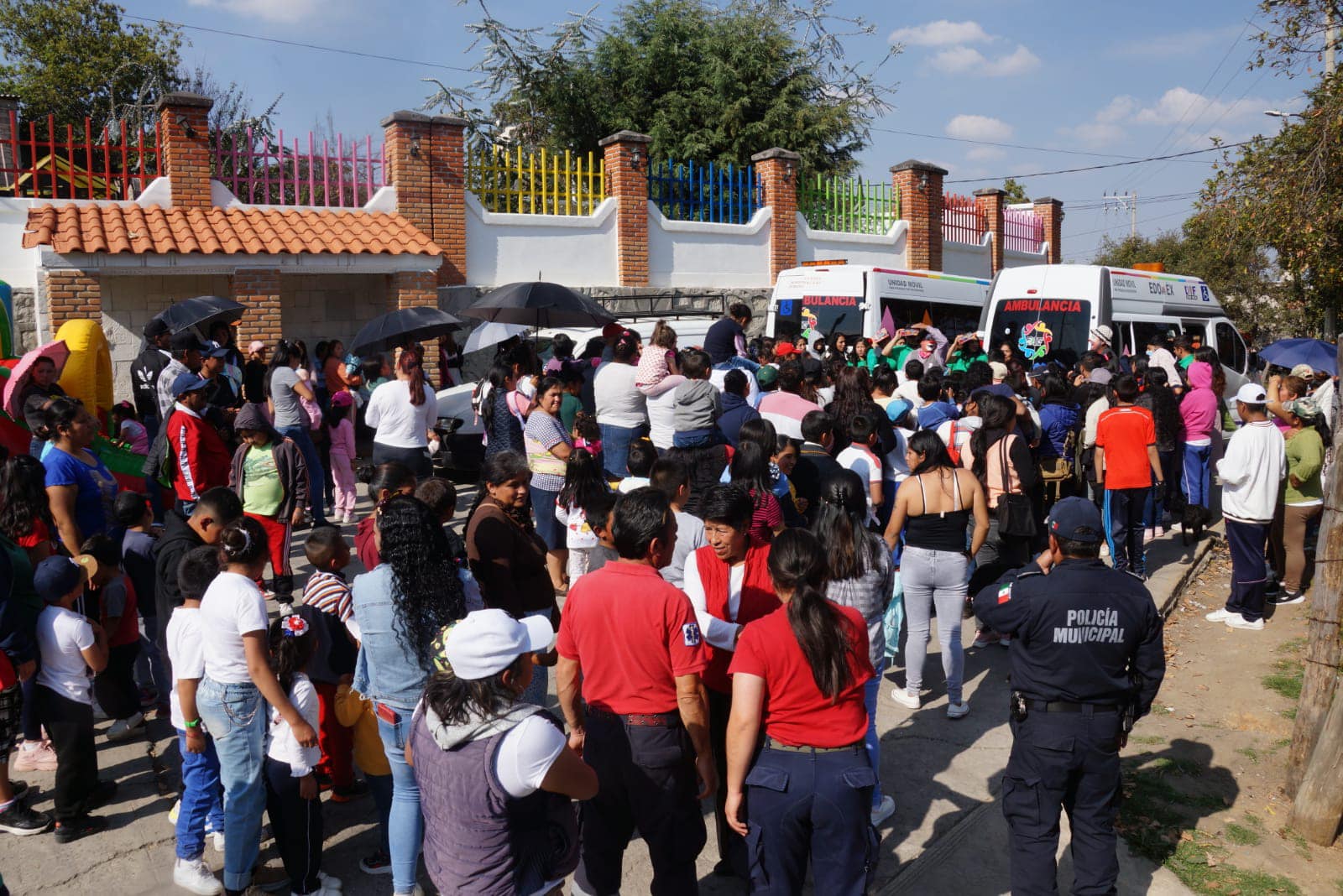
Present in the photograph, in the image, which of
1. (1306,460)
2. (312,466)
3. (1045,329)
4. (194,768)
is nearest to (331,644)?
(194,768)

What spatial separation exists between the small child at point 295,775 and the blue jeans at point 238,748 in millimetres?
57

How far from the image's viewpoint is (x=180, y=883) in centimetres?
421

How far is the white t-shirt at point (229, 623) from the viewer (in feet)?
12.7

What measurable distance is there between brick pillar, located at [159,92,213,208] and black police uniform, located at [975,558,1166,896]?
497 inches

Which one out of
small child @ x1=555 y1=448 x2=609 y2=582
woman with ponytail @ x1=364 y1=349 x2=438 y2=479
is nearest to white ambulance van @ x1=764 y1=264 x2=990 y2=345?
woman with ponytail @ x1=364 y1=349 x2=438 y2=479

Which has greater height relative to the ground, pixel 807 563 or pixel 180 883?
pixel 807 563

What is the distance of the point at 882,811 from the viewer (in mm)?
4883

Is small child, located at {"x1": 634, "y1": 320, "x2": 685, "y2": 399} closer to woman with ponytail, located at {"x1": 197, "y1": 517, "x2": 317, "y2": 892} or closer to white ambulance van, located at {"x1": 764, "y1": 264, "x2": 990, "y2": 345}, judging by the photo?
woman with ponytail, located at {"x1": 197, "y1": 517, "x2": 317, "y2": 892}

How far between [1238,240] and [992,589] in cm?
1389

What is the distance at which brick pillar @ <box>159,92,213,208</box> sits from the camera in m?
13.2

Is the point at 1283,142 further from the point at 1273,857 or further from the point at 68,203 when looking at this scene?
the point at 68,203

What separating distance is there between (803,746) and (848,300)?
36.7ft

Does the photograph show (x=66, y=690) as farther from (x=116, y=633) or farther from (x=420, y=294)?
(x=420, y=294)

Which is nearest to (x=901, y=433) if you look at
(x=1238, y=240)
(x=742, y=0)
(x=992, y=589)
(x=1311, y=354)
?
(x=992, y=589)
